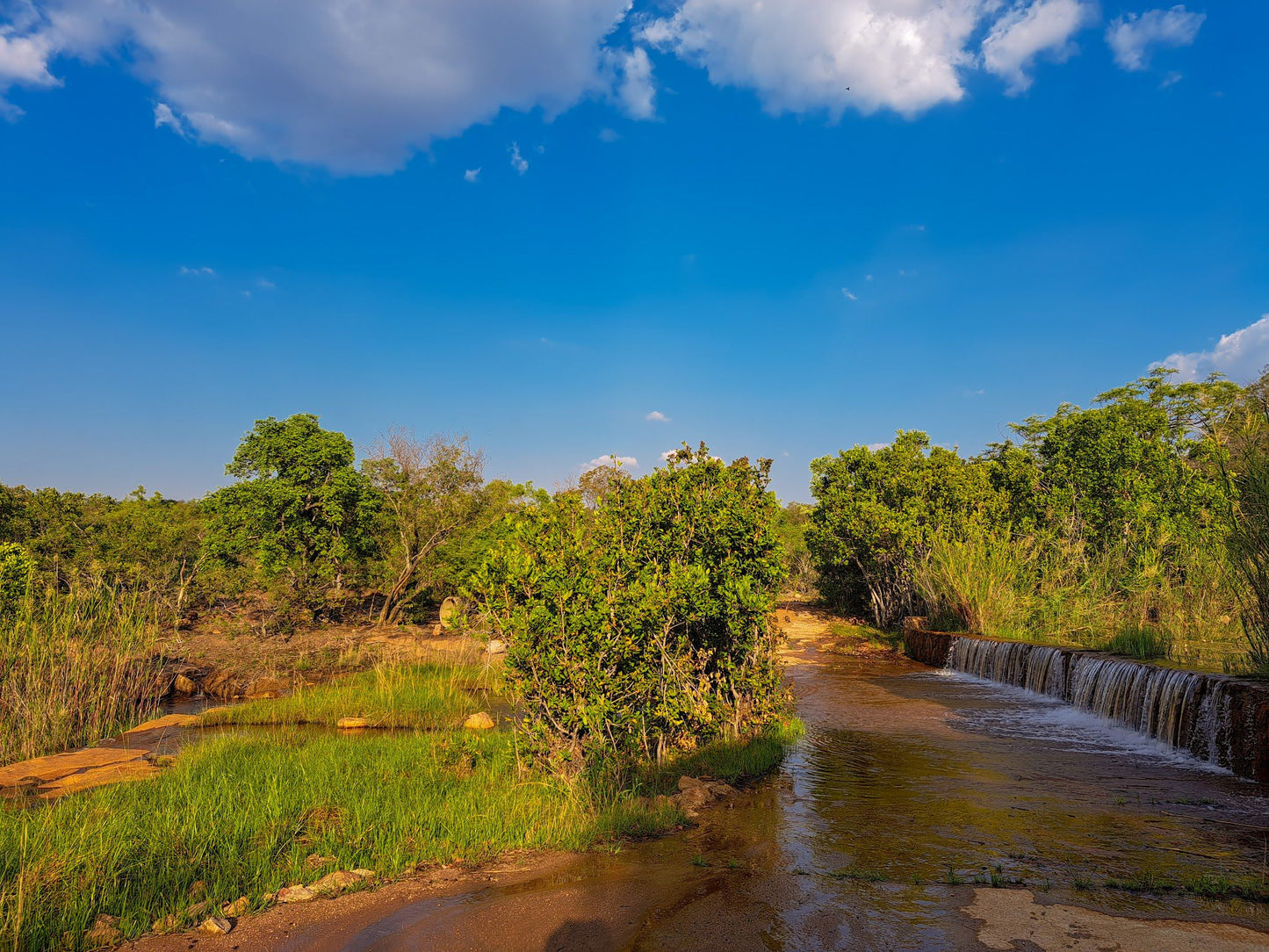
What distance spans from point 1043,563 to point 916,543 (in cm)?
414

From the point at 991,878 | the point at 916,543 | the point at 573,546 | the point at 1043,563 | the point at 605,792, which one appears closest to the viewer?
the point at 991,878

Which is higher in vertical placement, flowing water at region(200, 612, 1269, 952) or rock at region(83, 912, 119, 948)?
flowing water at region(200, 612, 1269, 952)

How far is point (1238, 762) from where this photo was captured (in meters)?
8.90

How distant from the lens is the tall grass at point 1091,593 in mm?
13812

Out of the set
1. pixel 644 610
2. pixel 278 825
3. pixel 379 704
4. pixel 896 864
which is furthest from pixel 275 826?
pixel 379 704

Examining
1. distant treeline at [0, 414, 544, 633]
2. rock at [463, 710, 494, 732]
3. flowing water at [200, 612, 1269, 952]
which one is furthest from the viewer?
distant treeline at [0, 414, 544, 633]

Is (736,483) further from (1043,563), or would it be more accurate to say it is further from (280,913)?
(1043,563)

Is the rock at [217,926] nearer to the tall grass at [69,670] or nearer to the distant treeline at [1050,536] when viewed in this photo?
the tall grass at [69,670]

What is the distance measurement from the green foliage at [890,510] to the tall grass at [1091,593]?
1581 millimetres

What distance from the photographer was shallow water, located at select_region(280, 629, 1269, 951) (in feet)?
15.6

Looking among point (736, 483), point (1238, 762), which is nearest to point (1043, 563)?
point (1238, 762)

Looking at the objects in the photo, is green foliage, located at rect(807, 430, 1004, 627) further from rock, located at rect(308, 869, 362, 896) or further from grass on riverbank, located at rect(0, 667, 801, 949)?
rock, located at rect(308, 869, 362, 896)

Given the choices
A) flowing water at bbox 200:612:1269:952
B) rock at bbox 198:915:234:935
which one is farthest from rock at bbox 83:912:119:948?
flowing water at bbox 200:612:1269:952

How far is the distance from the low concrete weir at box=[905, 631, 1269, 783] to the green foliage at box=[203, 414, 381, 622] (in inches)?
807
